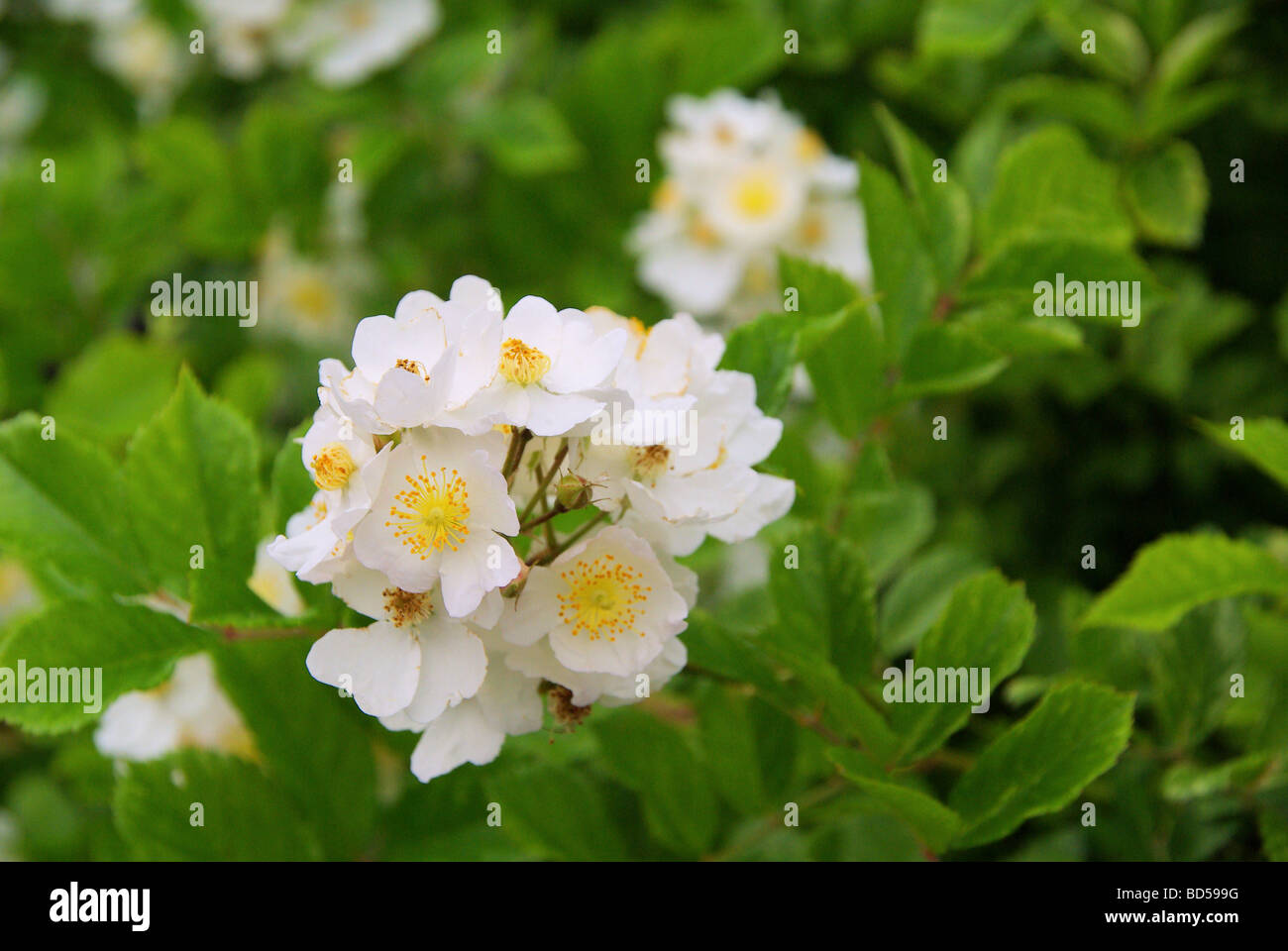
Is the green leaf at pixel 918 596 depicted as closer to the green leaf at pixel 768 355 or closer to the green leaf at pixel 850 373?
the green leaf at pixel 850 373

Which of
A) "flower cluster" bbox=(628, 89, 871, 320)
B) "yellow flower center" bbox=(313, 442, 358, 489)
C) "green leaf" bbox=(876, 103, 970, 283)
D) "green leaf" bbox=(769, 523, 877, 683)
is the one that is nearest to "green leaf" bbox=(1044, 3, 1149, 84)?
"flower cluster" bbox=(628, 89, 871, 320)

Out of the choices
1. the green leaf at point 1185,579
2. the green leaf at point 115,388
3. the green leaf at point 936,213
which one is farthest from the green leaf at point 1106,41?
the green leaf at point 115,388

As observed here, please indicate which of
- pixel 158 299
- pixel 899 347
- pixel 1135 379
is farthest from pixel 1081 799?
pixel 158 299

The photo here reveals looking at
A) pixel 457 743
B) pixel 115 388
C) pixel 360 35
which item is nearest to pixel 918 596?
pixel 457 743

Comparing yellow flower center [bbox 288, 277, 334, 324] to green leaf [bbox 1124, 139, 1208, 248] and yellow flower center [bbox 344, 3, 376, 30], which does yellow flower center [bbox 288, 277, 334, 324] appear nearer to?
yellow flower center [bbox 344, 3, 376, 30]

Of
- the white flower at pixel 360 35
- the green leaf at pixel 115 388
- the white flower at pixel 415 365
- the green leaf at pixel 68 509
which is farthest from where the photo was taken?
the white flower at pixel 360 35

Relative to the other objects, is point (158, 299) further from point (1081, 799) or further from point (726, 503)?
point (1081, 799)
